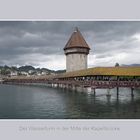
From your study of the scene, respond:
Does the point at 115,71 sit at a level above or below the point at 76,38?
below

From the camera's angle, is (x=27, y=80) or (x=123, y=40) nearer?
(x=123, y=40)

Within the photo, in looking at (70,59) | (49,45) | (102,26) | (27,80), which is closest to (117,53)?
(102,26)

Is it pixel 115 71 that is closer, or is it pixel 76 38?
pixel 115 71

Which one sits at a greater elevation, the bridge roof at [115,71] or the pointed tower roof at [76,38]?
the pointed tower roof at [76,38]

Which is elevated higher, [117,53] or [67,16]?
[67,16]

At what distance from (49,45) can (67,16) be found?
173cm

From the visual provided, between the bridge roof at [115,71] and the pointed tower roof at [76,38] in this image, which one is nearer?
the pointed tower roof at [76,38]

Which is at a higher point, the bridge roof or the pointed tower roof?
the pointed tower roof

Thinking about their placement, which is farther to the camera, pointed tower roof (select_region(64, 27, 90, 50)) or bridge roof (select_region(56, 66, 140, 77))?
bridge roof (select_region(56, 66, 140, 77))
